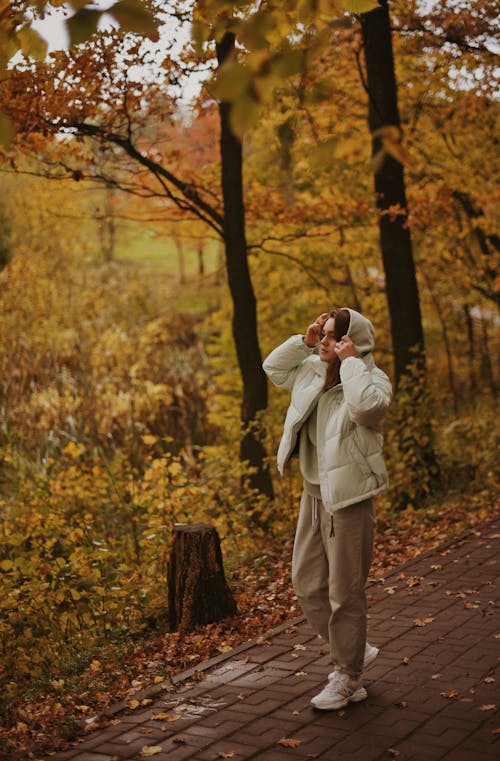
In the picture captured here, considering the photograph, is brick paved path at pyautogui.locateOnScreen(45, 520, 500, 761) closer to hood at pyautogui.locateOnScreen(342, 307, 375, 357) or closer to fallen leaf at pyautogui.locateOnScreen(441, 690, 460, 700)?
fallen leaf at pyautogui.locateOnScreen(441, 690, 460, 700)

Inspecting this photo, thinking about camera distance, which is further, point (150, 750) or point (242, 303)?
point (242, 303)

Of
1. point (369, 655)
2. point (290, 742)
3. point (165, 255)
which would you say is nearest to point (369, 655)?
point (369, 655)

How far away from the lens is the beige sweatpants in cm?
544

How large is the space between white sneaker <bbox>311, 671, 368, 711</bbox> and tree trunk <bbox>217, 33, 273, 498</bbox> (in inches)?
250

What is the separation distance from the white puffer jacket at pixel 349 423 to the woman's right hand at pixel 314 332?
0.19m

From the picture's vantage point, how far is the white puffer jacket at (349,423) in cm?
527

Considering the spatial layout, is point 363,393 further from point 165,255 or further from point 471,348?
→ point 165,255

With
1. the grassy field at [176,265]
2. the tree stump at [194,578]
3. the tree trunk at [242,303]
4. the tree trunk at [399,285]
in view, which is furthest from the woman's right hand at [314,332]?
the grassy field at [176,265]

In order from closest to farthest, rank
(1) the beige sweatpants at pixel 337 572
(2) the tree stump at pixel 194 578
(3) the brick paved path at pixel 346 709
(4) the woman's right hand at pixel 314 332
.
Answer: (3) the brick paved path at pixel 346 709, (1) the beige sweatpants at pixel 337 572, (4) the woman's right hand at pixel 314 332, (2) the tree stump at pixel 194 578

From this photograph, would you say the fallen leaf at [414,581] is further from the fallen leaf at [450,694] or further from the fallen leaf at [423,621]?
the fallen leaf at [450,694]

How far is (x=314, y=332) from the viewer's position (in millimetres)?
5914

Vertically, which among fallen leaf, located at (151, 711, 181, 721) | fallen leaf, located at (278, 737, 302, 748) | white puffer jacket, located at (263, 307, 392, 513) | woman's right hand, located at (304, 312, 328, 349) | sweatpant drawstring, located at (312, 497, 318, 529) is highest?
woman's right hand, located at (304, 312, 328, 349)

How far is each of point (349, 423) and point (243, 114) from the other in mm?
2662

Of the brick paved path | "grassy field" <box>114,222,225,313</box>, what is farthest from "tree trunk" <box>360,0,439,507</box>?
the brick paved path
